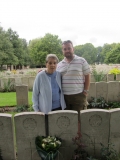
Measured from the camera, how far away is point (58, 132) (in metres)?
2.70

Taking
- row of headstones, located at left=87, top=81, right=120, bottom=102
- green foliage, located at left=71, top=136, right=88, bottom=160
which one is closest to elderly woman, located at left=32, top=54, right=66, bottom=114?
green foliage, located at left=71, top=136, right=88, bottom=160

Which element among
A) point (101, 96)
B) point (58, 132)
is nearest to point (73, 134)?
point (58, 132)

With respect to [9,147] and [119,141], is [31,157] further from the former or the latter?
[119,141]

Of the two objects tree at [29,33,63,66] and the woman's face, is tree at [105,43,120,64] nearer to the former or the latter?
tree at [29,33,63,66]

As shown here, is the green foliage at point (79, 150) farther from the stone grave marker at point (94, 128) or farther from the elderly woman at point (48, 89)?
the elderly woman at point (48, 89)

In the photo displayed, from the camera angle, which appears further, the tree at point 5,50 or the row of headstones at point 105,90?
the tree at point 5,50

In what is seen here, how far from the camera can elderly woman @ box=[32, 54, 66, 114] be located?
8.75 feet

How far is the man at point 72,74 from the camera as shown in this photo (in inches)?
113

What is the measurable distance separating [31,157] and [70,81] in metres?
1.45

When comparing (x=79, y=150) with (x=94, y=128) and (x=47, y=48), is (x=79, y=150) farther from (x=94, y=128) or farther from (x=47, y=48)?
(x=47, y=48)

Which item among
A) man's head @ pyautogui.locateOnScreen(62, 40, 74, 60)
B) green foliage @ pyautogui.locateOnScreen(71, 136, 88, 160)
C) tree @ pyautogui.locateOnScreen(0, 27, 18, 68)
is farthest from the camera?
tree @ pyautogui.locateOnScreen(0, 27, 18, 68)

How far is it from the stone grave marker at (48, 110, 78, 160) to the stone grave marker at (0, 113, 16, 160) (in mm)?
635

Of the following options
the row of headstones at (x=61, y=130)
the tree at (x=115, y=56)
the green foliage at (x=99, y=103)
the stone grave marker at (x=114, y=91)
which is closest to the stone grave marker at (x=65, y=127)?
the row of headstones at (x=61, y=130)

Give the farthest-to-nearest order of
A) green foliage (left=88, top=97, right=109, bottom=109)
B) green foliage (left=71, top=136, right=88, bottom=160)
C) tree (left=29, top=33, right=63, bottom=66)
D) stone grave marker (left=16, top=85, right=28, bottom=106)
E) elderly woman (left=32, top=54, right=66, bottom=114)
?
tree (left=29, top=33, right=63, bottom=66) < stone grave marker (left=16, top=85, right=28, bottom=106) < green foliage (left=88, top=97, right=109, bottom=109) < elderly woman (left=32, top=54, right=66, bottom=114) < green foliage (left=71, top=136, right=88, bottom=160)
